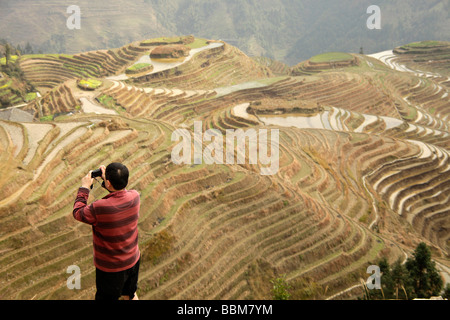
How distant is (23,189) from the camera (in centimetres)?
1277

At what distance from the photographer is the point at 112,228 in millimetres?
4082

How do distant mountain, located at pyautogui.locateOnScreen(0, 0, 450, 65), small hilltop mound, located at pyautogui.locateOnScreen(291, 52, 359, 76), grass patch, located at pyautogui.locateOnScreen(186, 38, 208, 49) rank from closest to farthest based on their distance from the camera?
1. grass patch, located at pyautogui.locateOnScreen(186, 38, 208, 49)
2. small hilltop mound, located at pyautogui.locateOnScreen(291, 52, 359, 76)
3. distant mountain, located at pyautogui.locateOnScreen(0, 0, 450, 65)

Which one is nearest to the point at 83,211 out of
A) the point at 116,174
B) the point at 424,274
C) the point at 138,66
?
the point at 116,174

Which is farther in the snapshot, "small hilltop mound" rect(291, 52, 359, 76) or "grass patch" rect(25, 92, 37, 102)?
"small hilltop mound" rect(291, 52, 359, 76)

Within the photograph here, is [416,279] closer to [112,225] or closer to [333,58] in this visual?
[112,225]

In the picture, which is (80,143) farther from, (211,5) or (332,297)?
(211,5)

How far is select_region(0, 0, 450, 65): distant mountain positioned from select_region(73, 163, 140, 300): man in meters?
134

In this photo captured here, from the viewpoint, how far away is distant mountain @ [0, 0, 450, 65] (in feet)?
410

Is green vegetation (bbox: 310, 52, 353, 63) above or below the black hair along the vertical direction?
below

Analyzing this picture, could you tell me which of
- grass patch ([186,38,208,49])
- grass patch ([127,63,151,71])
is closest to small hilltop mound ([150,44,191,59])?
grass patch ([127,63,151,71])

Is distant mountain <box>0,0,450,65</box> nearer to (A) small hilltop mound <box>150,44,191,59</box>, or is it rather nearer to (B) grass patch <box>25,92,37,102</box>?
(A) small hilltop mound <box>150,44,191,59</box>

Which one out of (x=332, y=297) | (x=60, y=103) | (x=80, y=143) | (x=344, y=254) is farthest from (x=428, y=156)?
(x=60, y=103)
